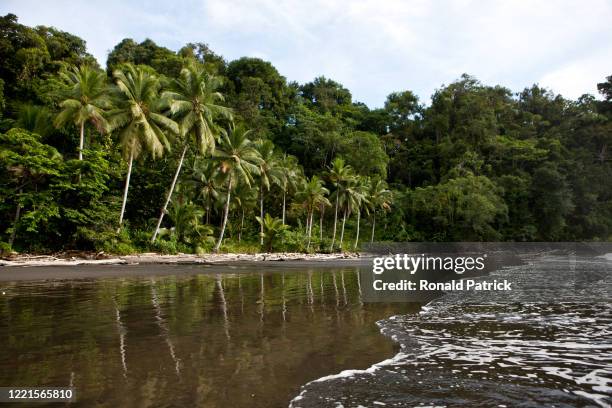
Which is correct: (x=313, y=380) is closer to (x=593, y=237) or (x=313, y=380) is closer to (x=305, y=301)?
(x=305, y=301)

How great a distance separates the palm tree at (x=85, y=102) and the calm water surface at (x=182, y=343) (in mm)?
14499

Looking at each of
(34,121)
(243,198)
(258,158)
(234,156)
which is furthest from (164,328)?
(243,198)

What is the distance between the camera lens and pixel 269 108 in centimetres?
5622

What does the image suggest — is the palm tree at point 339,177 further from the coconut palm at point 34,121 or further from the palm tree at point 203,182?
the coconut palm at point 34,121

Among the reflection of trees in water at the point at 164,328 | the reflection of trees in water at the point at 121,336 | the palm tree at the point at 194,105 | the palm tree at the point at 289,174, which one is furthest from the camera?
the palm tree at the point at 289,174

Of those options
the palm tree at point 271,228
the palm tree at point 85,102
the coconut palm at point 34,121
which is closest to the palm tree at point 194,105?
the palm tree at point 85,102

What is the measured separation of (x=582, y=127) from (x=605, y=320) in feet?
216

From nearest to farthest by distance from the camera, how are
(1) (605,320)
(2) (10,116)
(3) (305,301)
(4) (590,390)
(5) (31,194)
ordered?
(4) (590,390)
(1) (605,320)
(3) (305,301)
(5) (31,194)
(2) (10,116)

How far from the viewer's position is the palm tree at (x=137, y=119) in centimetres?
2286

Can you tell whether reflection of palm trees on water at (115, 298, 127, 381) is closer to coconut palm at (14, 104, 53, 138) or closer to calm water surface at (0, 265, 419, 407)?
calm water surface at (0, 265, 419, 407)

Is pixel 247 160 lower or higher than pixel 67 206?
higher

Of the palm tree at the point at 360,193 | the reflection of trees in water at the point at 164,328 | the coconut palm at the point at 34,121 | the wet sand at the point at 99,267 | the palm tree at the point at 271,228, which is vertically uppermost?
the coconut palm at the point at 34,121

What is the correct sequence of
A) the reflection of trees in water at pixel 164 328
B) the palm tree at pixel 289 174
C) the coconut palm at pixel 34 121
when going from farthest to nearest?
1. the palm tree at pixel 289 174
2. the coconut palm at pixel 34 121
3. the reflection of trees in water at pixel 164 328

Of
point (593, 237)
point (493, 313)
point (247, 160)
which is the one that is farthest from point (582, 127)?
point (493, 313)
